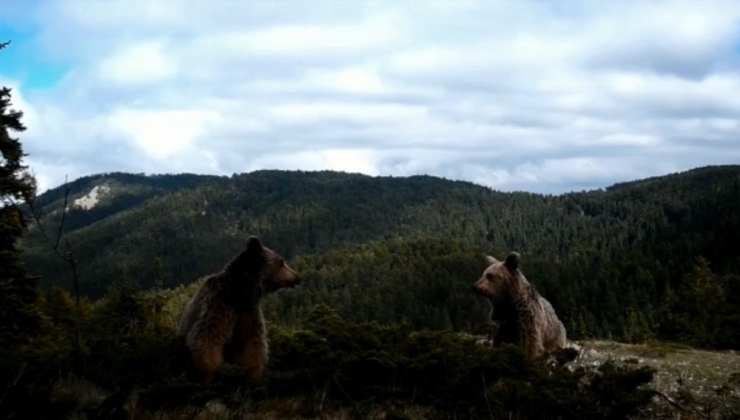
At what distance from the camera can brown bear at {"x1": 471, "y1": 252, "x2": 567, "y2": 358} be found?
10.6 m

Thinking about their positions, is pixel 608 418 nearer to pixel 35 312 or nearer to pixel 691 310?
pixel 35 312

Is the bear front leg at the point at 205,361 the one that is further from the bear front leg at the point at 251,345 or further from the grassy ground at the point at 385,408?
the grassy ground at the point at 385,408

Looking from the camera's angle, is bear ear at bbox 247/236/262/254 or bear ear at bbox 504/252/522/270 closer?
bear ear at bbox 247/236/262/254

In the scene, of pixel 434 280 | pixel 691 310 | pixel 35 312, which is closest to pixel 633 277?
pixel 434 280

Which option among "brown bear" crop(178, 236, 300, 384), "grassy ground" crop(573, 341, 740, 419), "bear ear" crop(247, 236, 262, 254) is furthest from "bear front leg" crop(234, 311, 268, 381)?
"grassy ground" crop(573, 341, 740, 419)

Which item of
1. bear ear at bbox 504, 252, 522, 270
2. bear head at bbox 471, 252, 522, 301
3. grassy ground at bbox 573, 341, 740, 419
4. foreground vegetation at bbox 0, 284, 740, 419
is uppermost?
bear ear at bbox 504, 252, 522, 270

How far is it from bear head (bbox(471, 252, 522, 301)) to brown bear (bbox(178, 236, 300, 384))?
11.2 ft

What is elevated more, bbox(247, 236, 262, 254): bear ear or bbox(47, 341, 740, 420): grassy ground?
bbox(247, 236, 262, 254): bear ear

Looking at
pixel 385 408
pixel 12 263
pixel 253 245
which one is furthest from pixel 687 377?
pixel 12 263

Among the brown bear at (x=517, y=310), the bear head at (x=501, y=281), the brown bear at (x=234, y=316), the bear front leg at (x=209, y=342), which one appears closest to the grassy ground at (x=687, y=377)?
the brown bear at (x=517, y=310)

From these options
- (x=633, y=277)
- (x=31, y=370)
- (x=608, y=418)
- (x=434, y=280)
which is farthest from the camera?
(x=434, y=280)

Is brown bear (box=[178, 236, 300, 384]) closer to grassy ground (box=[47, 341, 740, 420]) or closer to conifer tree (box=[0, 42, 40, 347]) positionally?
grassy ground (box=[47, 341, 740, 420])

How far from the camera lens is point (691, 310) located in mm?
33312

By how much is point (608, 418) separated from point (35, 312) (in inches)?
671
